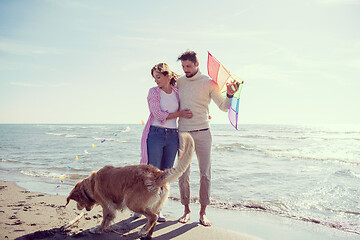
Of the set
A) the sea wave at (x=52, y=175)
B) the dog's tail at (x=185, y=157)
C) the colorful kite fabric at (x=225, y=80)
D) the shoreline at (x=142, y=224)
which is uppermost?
the colorful kite fabric at (x=225, y=80)

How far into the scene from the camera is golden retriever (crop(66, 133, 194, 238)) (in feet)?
9.45

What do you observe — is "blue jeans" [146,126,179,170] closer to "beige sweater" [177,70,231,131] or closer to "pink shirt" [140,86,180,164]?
"pink shirt" [140,86,180,164]

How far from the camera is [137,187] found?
9.64 ft

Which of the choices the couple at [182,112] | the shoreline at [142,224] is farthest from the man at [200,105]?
the shoreline at [142,224]

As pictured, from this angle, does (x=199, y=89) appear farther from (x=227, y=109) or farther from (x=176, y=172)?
(x=176, y=172)

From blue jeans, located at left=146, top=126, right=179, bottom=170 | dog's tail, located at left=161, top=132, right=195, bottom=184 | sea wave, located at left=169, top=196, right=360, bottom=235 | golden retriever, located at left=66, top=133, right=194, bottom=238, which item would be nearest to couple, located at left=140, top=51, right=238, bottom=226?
blue jeans, located at left=146, top=126, right=179, bottom=170

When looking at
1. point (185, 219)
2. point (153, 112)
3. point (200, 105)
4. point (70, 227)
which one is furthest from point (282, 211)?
point (70, 227)

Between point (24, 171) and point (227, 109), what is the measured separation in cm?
709

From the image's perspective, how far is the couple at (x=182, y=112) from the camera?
3727 mm

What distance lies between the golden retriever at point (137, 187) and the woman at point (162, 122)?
26.8 inches

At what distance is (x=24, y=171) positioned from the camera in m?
8.01

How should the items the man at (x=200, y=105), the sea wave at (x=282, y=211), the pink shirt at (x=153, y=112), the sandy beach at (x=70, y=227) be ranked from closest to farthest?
the sandy beach at (x=70, y=227), the pink shirt at (x=153, y=112), the man at (x=200, y=105), the sea wave at (x=282, y=211)

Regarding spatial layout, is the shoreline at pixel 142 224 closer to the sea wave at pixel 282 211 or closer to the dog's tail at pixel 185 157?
the sea wave at pixel 282 211

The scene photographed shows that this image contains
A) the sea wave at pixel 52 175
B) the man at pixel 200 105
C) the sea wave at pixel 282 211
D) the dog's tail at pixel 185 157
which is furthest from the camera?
the sea wave at pixel 52 175
